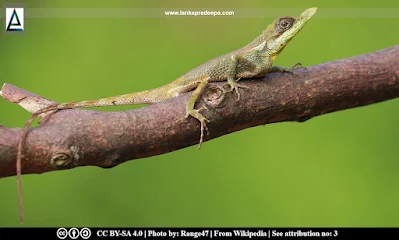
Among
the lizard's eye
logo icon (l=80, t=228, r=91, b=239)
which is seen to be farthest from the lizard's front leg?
logo icon (l=80, t=228, r=91, b=239)

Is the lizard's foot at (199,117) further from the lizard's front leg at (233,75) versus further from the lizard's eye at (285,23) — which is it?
the lizard's eye at (285,23)

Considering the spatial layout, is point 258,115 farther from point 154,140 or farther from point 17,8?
point 17,8

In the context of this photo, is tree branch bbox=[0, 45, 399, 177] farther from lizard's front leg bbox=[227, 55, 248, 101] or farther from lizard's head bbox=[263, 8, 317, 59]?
lizard's head bbox=[263, 8, 317, 59]

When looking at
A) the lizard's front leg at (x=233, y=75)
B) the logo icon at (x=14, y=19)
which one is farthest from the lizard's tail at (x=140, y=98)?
the logo icon at (x=14, y=19)

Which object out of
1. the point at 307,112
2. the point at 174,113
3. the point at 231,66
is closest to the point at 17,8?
the point at 231,66

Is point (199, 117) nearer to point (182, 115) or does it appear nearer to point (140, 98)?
point (182, 115)

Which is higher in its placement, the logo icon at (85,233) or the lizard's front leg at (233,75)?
the lizard's front leg at (233,75)
